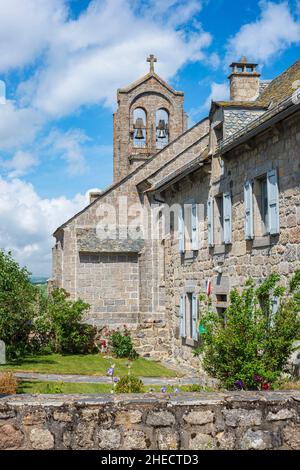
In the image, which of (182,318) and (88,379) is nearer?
(88,379)

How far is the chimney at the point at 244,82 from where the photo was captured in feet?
58.5

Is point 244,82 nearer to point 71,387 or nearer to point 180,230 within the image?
point 180,230

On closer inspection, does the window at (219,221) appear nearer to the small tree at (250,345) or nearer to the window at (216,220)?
the window at (216,220)

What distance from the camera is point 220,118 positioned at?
1469cm

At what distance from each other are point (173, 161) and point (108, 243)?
3918 mm

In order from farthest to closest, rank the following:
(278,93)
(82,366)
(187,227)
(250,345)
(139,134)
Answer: (139,134)
(187,227)
(82,366)
(278,93)
(250,345)

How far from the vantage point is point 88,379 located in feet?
49.0

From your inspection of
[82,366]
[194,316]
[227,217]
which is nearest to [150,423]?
[227,217]

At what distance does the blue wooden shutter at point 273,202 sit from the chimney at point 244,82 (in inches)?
259

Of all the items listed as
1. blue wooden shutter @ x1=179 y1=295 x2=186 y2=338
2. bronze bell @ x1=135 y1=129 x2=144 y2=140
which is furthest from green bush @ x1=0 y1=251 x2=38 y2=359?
bronze bell @ x1=135 y1=129 x2=144 y2=140

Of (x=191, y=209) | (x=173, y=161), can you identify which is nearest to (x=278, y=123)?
(x=191, y=209)

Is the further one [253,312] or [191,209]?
[191,209]

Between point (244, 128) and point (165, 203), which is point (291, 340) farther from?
point (165, 203)

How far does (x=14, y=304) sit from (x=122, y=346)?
180 inches
